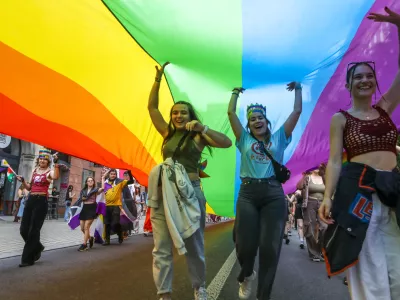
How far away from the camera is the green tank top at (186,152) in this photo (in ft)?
9.94

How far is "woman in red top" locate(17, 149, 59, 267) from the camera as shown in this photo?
5246 mm

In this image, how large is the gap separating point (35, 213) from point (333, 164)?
475 cm

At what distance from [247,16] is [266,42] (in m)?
0.36

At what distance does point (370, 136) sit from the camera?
2.00 meters

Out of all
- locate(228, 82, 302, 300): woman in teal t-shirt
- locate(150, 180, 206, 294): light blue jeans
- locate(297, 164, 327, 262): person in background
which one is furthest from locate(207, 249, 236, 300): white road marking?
locate(297, 164, 327, 262): person in background

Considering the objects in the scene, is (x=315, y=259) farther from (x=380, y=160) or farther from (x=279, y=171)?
(x=380, y=160)

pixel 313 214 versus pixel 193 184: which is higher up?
pixel 193 184

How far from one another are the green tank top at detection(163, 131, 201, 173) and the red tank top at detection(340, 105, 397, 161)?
134 centimetres

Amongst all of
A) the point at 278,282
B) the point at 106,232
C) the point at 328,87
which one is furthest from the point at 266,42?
the point at 106,232

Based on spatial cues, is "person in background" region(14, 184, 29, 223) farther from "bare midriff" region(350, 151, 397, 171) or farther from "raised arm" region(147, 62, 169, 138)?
"bare midriff" region(350, 151, 397, 171)

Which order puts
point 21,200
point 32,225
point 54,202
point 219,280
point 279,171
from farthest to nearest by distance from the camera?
point 54,202
point 21,200
point 32,225
point 219,280
point 279,171

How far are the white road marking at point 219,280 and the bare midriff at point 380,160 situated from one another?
206 cm

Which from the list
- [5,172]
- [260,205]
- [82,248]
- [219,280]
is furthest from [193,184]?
[5,172]

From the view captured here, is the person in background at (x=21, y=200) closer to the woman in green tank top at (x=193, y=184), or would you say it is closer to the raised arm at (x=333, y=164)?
the woman in green tank top at (x=193, y=184)
